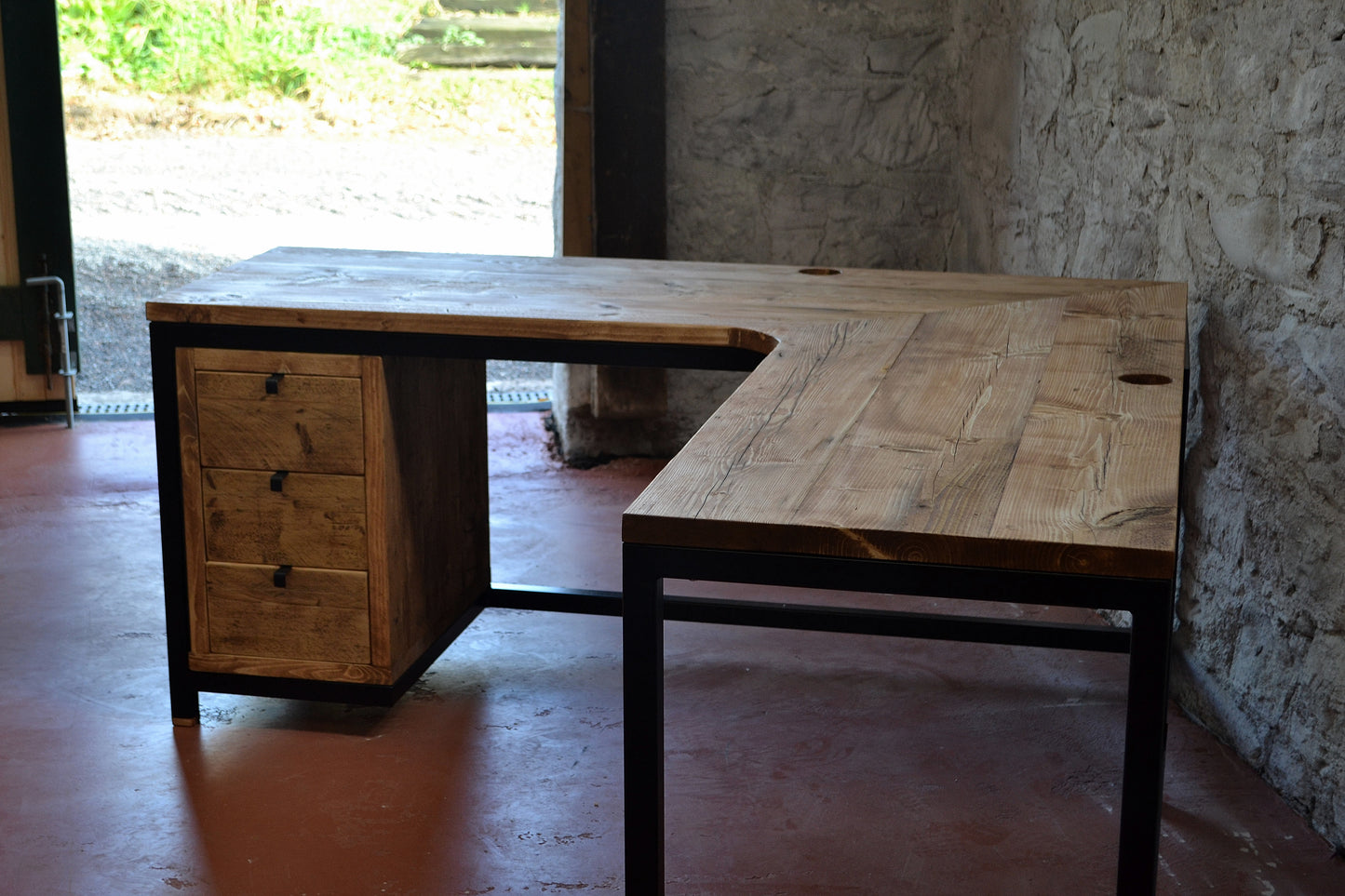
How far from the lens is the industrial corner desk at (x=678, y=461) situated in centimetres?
130

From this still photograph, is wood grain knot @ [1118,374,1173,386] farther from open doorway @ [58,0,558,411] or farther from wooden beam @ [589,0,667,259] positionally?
open doorway @ [58,0,558,411]

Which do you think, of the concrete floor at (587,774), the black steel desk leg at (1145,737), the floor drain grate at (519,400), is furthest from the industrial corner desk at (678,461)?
the floor drain grate at (519,400)

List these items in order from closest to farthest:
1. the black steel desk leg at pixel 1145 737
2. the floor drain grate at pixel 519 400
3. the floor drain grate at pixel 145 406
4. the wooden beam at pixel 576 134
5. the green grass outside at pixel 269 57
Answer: the black steel desk leg at pixel 1145 737, the wooden beam at pixel 576 134, the floor drain grate at pixel 145 406, the floor drain grate at pixel 519 400, the green grass outside at pixel 269 57

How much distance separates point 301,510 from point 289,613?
20 cm

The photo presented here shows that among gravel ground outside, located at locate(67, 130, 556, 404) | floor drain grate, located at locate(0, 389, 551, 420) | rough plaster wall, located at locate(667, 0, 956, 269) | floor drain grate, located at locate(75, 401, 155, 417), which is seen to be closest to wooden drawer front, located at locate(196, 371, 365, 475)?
rough plaster wall, located at locate(667, 0, 956, 269)

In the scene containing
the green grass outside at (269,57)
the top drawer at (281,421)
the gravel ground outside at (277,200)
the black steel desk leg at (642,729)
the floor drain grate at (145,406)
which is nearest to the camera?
the black steel desk leg at (642,729)

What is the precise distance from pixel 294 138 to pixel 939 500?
28.5 feet

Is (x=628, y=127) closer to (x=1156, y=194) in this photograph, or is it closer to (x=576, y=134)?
(x=576, y=134)

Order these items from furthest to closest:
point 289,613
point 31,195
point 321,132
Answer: point 321,132 → point 31,195 → point 289,613

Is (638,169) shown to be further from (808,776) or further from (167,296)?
(808,776)

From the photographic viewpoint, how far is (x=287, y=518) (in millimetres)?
2477

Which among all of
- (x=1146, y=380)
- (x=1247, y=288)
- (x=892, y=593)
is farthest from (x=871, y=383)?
(x=1247, y=288)

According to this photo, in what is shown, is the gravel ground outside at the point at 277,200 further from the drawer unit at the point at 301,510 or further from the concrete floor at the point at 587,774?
the drawer unit at the point at 301,510

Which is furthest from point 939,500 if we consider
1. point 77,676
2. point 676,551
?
point 77,676
